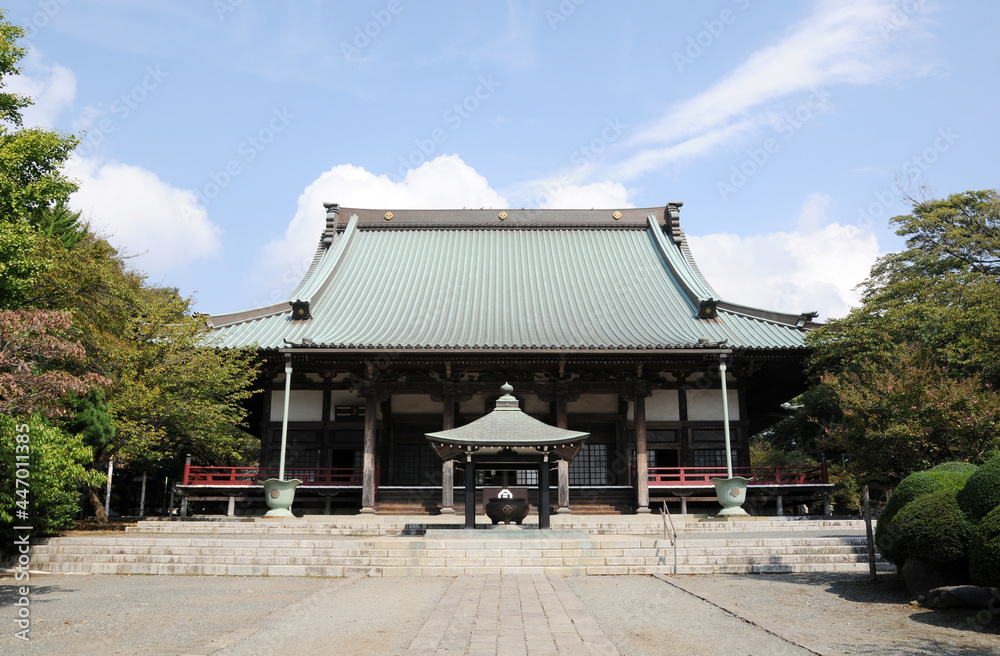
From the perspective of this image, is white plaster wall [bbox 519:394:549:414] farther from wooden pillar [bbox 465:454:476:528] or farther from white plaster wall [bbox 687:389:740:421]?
wooden pillar [bbox 465:454:476:528]

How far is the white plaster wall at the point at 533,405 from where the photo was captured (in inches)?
873

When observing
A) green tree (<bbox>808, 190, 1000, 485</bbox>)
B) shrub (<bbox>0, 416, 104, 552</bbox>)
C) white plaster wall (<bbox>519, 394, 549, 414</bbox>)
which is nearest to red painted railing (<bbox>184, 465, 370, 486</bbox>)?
shrub (<bbox>0, 416, 104, 552</bbox>)

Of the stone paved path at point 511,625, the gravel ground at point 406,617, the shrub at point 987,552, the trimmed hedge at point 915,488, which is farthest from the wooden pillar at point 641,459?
the shrub at point 987,552

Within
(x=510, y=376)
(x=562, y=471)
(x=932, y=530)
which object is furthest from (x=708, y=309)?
(x=932, y=530)

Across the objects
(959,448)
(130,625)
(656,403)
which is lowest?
(130,625)

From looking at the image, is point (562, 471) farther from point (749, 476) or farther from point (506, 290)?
point (506, 290)

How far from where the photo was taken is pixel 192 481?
1977 centimetres

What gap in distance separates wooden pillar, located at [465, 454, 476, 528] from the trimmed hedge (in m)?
8.01

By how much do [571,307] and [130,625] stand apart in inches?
684

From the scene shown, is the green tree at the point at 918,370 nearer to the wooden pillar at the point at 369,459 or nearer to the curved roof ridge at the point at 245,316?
the wooden pillar at the point at 369,459

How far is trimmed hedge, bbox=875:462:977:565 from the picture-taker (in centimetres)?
961

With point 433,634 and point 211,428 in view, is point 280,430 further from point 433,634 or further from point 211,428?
point 433,634

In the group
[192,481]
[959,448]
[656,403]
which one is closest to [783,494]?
[656,403]

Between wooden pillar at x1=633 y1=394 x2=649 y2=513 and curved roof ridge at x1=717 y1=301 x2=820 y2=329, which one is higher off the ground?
curved roof ridge at x1=717 y1=301 x2=820 y2=329
